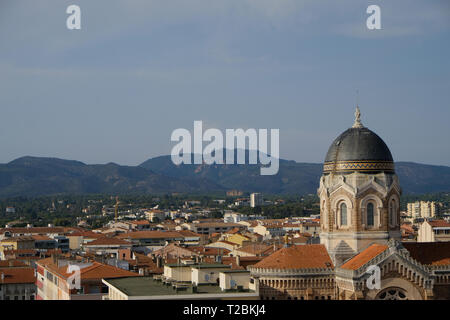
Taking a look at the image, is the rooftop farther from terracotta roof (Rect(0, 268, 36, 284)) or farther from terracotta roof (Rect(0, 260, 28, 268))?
terracotta roof (Rect(0, 260, 28, 268))

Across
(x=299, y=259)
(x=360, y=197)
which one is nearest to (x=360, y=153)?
(x=360, y=197)

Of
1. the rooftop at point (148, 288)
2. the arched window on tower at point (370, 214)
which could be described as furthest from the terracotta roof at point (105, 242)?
the arched window on tower at point (370, 214)

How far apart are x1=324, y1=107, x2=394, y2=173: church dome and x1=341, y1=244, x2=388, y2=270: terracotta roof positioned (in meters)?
5.80

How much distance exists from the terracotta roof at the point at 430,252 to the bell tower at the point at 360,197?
1.83 metres

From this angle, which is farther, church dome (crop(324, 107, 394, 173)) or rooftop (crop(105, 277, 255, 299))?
church dome (crop(324, 107, 394, 173))

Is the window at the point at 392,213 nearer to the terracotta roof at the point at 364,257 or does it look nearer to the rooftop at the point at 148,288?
the terracotta roof at the point at 364,257

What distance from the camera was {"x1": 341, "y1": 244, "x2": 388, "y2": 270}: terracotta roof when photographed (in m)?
57.2

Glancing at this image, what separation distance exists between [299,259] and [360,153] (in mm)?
8805

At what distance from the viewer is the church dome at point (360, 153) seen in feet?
203

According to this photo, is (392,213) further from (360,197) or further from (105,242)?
(105,242)

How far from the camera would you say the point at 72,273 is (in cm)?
6838

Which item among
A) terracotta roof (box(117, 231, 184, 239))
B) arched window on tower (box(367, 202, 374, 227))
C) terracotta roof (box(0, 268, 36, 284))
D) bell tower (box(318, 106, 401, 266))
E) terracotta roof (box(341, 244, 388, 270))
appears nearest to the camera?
terracotta roof (box(341, 244, 388, 270))

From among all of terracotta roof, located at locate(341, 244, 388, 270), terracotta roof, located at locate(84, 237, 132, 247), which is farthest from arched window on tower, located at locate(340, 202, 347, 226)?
terracotta roof, located at locate(84, 237, 132, 247)
